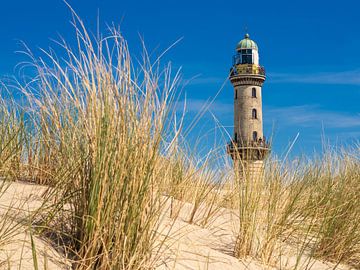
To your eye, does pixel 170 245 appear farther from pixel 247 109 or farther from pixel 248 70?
pixel 248 70

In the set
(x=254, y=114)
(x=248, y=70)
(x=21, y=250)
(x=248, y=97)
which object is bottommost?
(x=21, y=250)

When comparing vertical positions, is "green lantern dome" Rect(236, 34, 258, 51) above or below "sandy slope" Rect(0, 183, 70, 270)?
above

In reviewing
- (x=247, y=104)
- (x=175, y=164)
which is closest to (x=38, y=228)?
(x=175, y=164)

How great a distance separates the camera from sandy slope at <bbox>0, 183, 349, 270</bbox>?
212cm

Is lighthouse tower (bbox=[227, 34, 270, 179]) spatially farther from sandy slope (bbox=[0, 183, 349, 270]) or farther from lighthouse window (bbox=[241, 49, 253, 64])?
sandy slope (bbox=[0, 183, 349, 270])

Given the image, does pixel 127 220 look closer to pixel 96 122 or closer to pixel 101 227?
pixel 101 227

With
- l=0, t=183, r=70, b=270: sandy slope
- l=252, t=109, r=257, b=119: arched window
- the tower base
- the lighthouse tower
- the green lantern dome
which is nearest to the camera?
l=0, t=183, r=70, b=270: sandy slope

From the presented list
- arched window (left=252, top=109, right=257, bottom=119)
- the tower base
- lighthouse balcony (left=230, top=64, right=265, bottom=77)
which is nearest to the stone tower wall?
arched window (left=252, top=109, right=257, bottom=119)

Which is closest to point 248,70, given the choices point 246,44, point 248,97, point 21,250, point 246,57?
point 246,57

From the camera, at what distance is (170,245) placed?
2.52 metres

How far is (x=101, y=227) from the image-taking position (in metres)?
2.10

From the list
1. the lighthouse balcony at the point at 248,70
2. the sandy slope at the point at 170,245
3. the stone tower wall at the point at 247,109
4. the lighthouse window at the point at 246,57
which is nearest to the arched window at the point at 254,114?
the stone tower wall at the point at 247,109

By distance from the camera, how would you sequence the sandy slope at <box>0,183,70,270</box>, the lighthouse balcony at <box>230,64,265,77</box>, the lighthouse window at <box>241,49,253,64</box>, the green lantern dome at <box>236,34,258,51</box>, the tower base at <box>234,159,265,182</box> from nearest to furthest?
the sandy slope at <box>0,183,70,270</box> → the tower base at <box>234,159,265,182</box> → the lighthouse balcony at <box>230,64,265,77</box> → the lighthouse window at <box>241,49,253,64</box> → the green lantern dome at <box>236,34,258,51</box>

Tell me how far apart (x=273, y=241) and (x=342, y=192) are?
115cm
